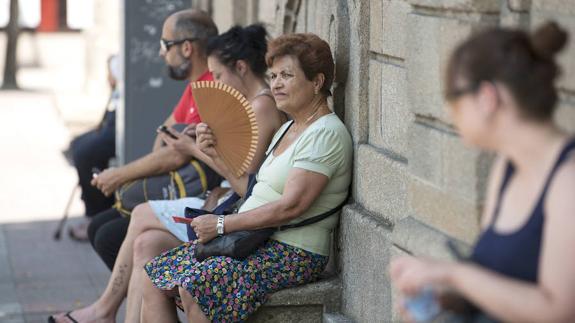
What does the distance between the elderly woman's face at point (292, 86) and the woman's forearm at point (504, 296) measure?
2442 mm

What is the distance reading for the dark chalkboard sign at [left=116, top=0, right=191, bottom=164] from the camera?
→ 27.6 ft

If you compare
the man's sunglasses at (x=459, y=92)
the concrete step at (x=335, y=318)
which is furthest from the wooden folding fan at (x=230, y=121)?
the man's sunglasses at (x=459, y=92)

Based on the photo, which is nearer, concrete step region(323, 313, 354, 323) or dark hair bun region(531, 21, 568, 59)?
dark hair bun region(531, 21, 568, 59)

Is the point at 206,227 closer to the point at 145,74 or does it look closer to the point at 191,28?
the point at 191,28

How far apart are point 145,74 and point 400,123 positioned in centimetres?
432

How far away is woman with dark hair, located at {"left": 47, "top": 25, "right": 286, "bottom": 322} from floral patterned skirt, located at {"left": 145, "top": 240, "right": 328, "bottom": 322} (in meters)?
A: 0.60

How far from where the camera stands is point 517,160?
8.25 ft

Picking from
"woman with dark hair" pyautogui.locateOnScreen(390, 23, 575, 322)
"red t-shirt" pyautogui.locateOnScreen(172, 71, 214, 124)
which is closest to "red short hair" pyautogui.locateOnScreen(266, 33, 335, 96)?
"red t-shirt" pyautogui.locateOnScreen(172, 71, 214, 124)

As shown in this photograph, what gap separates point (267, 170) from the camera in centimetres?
488

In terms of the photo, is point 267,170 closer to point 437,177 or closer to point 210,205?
point 210,205

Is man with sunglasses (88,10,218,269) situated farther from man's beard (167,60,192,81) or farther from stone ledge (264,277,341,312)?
stone ledge (264,277,341,312)

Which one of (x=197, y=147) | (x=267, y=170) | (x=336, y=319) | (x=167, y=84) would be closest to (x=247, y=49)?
(x=197, y=147)

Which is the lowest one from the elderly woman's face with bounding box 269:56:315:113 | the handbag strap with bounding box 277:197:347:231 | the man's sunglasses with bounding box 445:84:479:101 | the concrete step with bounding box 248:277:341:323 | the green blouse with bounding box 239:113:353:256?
the concrete step with bounding box 248:277:341:323

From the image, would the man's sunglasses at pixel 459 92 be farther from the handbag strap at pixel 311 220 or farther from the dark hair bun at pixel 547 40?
the handbag strap at pixel 311 220
